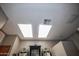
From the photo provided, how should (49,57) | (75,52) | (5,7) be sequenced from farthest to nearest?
(5,7) → (75,52) → (49,57)

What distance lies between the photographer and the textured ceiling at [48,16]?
1.19 meters

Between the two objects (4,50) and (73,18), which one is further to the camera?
(73,18)

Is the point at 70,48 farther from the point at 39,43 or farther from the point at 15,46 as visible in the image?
the point at 15,46

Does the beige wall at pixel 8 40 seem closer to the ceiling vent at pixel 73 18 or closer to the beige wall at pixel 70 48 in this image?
the beige wall at pixel 70 48

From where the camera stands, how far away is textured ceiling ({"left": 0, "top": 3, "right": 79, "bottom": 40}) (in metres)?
1.19

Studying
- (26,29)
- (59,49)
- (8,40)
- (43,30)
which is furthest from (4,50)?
(59,49)

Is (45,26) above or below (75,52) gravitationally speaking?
above

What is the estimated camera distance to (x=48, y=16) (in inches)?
47.8

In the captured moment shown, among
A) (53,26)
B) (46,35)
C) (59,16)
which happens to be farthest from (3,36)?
(59,16)

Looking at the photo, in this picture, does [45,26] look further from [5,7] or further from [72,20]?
[5,7]

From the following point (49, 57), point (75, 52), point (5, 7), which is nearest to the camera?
point (49, 57)

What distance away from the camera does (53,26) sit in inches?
47.6

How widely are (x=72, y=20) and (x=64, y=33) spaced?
0.68ft

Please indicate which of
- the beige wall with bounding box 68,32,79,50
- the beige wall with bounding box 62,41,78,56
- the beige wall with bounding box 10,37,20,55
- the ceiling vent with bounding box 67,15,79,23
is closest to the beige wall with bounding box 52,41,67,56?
the beige wall with bounding box 62,41,78,56
